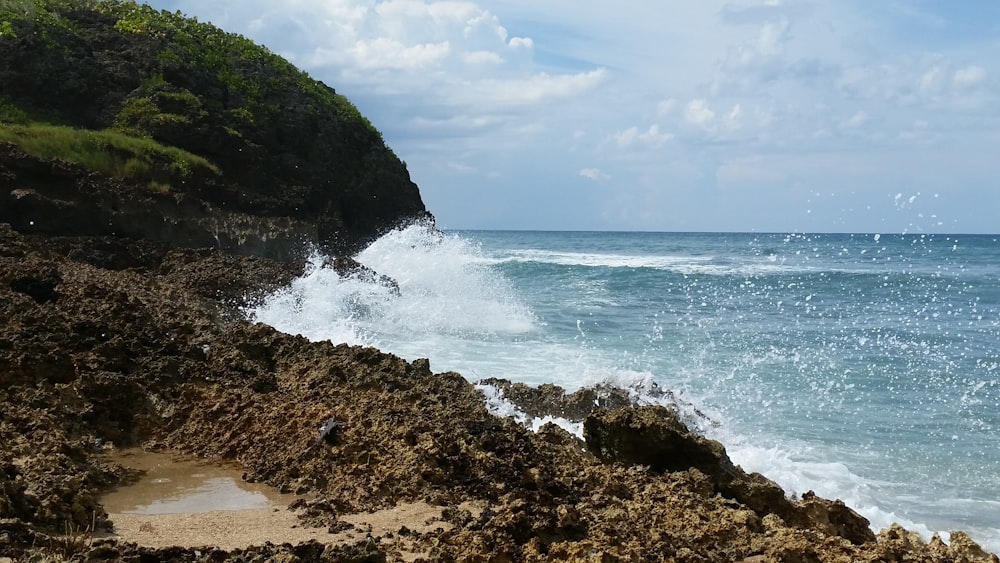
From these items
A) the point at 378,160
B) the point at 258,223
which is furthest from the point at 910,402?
the point at 378,160

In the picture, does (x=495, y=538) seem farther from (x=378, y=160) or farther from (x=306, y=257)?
(x=378, y=160)

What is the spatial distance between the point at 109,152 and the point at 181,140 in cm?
194

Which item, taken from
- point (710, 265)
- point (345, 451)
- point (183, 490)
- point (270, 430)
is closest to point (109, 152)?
point (270, 430)

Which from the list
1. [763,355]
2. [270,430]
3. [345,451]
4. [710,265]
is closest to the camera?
[345,451]

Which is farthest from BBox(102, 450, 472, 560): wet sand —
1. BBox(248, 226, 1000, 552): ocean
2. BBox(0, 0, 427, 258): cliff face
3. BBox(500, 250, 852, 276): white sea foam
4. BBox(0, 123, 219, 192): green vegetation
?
BBox(500, 250, 852, 276): white sea foam

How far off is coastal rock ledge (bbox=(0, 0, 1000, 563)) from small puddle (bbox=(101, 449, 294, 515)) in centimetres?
10

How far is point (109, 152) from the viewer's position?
45.6 feet

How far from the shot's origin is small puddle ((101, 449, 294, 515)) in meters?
4.73

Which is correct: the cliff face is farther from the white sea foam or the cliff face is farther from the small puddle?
the white sea foam

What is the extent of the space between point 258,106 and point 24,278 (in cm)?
1077

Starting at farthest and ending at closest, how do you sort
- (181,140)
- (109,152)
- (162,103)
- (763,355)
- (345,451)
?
(162,103)
(181,140)
(109,152)
(763,355)
(345,451)

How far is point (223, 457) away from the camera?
564 centimetres

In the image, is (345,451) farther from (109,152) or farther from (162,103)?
(162,103)

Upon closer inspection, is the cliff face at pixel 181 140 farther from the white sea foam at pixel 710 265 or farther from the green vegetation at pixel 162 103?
the white sea foam at pixel 710 265
